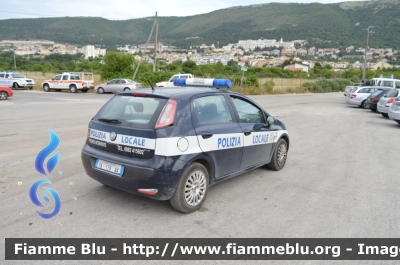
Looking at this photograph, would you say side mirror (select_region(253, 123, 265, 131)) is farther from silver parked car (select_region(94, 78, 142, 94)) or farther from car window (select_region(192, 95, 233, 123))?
silver parked car (select_region(94, 78, 142, 94))

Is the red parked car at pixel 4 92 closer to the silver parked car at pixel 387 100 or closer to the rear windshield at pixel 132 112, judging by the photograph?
Answer: the rear windshield at pixel 132 112

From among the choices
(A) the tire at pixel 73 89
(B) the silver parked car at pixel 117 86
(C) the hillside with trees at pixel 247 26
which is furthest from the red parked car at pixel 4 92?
(C) the hillside with trees at pixel 247 26

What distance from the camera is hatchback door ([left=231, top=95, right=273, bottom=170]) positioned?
547cm

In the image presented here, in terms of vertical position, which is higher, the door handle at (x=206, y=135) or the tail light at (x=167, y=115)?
the tail light at (x=167, y=115)

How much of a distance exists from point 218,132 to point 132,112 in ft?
3.98

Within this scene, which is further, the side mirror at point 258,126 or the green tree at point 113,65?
the green tree at point 113,65

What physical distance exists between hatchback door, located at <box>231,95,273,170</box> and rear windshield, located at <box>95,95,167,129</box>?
4.83 ft

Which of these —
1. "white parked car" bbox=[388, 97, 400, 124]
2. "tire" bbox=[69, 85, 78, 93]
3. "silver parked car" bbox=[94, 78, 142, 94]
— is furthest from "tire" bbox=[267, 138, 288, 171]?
"tire" bbox=[69, 85, 78, 93]

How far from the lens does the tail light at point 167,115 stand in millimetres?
4301

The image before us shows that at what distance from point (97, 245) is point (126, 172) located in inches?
37.9

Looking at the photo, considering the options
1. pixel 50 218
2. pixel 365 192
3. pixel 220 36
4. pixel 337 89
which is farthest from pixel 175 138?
pixel 220 36

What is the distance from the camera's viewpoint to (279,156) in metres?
6.70

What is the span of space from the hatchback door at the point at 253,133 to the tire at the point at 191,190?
3.26 feet

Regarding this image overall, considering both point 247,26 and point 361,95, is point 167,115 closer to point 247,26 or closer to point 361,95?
point 361,95
